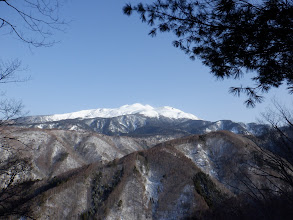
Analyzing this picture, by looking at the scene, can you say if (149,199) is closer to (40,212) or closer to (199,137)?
(40,212)

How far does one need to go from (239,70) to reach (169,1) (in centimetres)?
319

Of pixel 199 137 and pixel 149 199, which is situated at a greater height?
pixel 199 137

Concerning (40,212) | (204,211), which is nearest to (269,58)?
(204,211)

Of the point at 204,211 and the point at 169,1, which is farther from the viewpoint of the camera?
the point at 204,211

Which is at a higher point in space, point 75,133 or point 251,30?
point 75,133

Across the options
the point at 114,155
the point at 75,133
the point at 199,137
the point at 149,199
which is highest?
the point at 75,133

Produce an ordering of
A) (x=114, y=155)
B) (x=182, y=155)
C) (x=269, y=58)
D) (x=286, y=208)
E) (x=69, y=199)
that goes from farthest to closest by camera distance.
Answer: (x=114, y=155) → (x=182, y=155) → (x=69, y=199) → (x=286, y=208) → (x=269, y=58)

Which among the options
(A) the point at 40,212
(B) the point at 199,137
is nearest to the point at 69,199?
→ (A) the point at 40,212

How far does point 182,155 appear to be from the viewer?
91.6 metres

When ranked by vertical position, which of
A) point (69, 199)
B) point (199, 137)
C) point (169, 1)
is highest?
point (199, 137)

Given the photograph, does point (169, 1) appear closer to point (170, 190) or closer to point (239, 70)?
point (239, 70)

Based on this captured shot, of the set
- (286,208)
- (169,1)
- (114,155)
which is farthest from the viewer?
(114,155)

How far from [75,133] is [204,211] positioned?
12554cm

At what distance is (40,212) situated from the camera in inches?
2692
